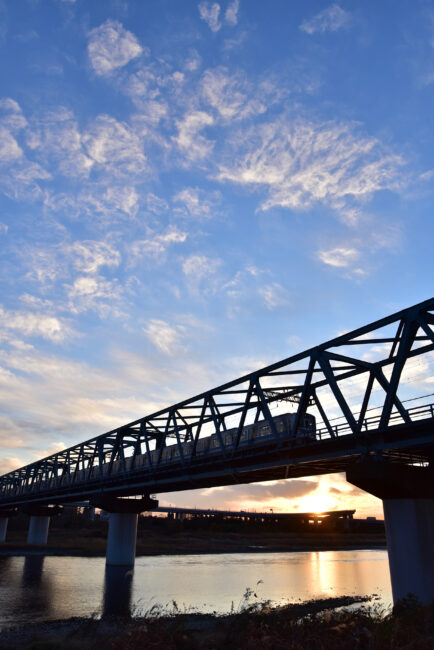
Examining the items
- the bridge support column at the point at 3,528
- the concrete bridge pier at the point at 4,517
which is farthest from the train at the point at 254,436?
the concrete bridge pier at the point at 4,517

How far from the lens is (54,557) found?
7800 centimetres

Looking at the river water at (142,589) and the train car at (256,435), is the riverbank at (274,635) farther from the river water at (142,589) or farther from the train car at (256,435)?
the train car at (256,435)

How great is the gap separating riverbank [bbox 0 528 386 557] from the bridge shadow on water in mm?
32827

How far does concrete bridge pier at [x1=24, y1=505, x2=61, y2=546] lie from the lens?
93938mm

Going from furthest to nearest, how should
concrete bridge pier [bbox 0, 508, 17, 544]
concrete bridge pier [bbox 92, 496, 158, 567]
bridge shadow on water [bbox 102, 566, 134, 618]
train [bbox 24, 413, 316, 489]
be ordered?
1. concrete bridge pier [bbox 0, 508, 17, 544]
2. concrete bridge pier [bbox 92, 496, 158, 567]
3. train [bbox 24, 413, 316, 489]
4. bridge shadow on water [bbox 102, 566, 134, 618]

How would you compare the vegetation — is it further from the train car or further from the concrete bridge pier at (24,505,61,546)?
the concrete bridge pier at (24,505,61,546)

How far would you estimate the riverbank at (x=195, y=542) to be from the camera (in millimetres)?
89744

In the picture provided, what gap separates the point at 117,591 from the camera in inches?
1615

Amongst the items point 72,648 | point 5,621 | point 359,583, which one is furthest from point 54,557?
point 72,648

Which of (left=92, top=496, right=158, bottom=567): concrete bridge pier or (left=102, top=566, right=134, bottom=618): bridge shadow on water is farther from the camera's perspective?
(left=92, top=496, right=158, bottom=567): concrete bridge pier

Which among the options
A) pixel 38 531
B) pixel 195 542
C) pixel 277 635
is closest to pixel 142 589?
pixel 277 635

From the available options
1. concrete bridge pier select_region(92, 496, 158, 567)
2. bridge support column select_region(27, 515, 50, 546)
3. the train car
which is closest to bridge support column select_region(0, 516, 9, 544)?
bridge support column select_region(27, 515, 50, 546)

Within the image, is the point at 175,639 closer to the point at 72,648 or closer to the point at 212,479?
the point at 72,648

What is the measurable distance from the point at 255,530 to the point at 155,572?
12635 cm
